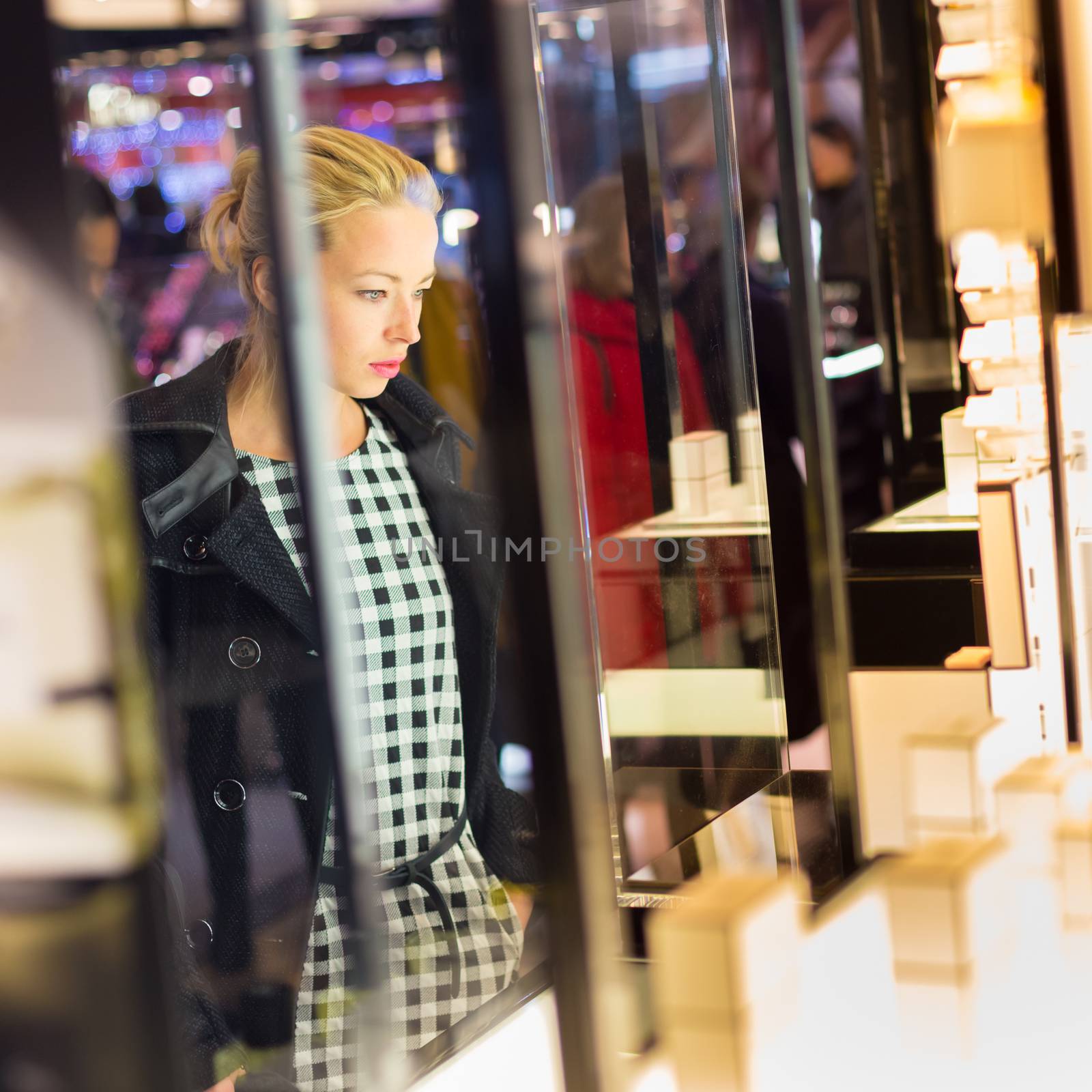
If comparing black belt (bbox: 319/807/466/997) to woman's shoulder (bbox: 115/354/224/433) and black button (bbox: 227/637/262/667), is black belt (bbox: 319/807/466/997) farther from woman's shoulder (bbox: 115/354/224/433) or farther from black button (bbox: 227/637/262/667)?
woman's shoulder (bbox: 115/354/224/433)

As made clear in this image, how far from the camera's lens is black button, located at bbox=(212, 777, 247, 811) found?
120 centimetres

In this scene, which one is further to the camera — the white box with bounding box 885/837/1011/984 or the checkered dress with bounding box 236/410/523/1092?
the checkered dress with bounding box 236/410/523/1092

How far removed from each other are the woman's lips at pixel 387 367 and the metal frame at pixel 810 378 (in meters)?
0.54

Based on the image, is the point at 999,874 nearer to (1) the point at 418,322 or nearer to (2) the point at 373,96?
(1) the point at 418,322

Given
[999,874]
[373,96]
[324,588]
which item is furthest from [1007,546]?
[324,588]

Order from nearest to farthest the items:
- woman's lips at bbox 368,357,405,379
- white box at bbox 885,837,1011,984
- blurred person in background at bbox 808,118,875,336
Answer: white box at bbox 885,837,1011,984 < woman's lips at bbox 368,357,405,379 < blurred person in background at bbox 808,118,875,336

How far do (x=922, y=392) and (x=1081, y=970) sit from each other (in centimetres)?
156

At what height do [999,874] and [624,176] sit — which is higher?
[624,176]

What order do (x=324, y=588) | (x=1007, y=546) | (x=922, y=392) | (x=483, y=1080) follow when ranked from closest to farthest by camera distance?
(x=324, y=588) < (x=483, y=1080) < (x=1007, y=546) < (x=922, y=392)

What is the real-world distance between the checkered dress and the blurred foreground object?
1.14 feet

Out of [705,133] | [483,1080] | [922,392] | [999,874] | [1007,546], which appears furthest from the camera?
[922,392]

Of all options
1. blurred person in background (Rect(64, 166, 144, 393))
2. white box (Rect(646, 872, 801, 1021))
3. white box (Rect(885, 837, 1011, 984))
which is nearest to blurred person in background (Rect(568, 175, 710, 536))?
blurred person in background (Rect(64, 166, 144, 393))

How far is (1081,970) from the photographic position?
3.78 ft

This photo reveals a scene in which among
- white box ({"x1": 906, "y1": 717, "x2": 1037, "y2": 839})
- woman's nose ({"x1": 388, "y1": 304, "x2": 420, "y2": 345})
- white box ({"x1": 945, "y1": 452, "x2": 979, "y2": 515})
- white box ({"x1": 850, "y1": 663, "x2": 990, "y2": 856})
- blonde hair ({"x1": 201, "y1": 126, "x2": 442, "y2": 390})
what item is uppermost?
blonde hair ({"x1": 201, "y1": 126, "x2": 442, "y2": 390})
